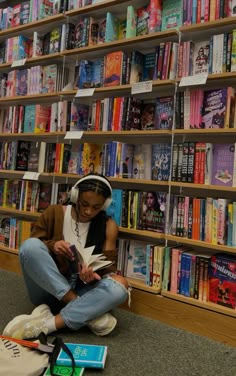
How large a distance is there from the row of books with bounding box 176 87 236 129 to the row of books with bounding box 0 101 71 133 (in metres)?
0.81

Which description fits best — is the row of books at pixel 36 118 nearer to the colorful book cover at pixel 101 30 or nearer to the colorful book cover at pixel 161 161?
the colorful book cover at pixel 101 30

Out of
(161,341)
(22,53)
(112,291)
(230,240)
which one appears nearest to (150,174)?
(230,240)

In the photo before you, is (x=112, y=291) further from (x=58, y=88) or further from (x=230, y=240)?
(x=58, y=88)

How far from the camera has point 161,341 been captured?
155 cm

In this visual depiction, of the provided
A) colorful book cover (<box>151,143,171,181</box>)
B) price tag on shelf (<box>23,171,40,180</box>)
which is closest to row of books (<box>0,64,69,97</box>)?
price tag on shelf (<box>23,171,40,180</box>)

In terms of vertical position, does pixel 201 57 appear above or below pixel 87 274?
above

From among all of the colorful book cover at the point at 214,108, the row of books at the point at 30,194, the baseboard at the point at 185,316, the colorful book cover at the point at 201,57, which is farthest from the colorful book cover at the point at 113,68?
the baseboard at the point at 185,316

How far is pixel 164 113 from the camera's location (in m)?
1.91

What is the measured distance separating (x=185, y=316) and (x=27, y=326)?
738mm

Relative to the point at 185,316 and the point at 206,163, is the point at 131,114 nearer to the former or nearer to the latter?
the point at 206,163

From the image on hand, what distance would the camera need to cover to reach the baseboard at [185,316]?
5.20 feet

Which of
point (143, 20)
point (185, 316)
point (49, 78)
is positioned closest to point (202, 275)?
point (185, 316)

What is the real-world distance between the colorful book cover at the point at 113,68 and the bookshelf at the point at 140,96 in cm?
5

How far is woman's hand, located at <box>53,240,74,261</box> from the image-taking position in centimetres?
156
